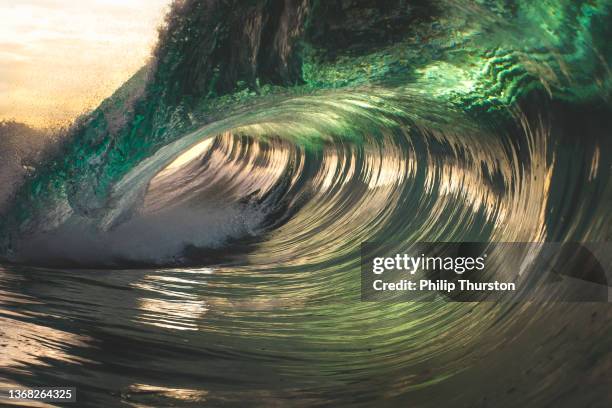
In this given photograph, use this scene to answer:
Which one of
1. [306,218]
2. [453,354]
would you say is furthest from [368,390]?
[306,218]

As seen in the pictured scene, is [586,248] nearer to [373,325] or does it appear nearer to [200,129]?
[373,325]

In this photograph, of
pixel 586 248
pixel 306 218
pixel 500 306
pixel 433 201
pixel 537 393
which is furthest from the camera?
pixel 306 218

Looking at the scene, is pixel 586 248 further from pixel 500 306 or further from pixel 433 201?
pixel 433 201

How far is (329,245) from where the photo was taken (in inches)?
186

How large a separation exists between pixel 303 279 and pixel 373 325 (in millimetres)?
1113

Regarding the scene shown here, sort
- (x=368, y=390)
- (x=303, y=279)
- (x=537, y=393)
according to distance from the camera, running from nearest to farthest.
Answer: (x=537, y=393), (x=368, y=390), (x=303, y=279)

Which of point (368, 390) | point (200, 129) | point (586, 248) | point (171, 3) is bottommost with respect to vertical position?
point (368, 390)

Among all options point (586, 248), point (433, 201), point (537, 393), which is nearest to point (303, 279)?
point (433, 201)

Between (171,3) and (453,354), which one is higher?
(171,3)

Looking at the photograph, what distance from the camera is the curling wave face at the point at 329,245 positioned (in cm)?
208

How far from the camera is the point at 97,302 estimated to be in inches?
120

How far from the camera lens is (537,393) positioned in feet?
6.04

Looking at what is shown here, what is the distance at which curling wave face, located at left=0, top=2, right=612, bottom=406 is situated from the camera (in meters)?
2.08

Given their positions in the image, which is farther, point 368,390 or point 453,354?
point 453,354
